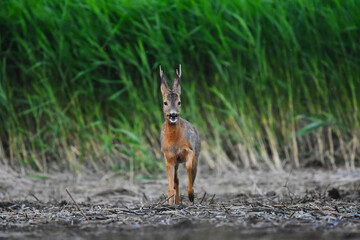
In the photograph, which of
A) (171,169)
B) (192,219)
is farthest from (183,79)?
(192,219)

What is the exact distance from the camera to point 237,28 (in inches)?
293

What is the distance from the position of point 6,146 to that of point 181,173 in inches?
91.0

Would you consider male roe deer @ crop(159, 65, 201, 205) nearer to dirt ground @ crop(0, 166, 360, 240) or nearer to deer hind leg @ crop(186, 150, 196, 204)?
deer hind leg @ crop(186, 150, 196, 204)

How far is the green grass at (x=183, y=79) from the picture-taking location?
24.1 ft

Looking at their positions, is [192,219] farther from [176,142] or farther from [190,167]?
[176,142]

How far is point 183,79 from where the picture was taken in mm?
7574

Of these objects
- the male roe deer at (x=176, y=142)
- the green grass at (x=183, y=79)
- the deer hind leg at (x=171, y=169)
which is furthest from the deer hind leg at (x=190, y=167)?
the green grass at (x=183, y=79)

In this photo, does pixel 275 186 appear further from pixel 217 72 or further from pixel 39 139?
pixel 39 139

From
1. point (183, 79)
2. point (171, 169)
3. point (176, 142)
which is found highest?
point (183, 79)

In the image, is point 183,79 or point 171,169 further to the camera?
point 183,79

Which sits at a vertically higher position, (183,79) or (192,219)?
(183,79)

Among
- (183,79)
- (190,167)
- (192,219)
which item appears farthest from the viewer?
(183,79)

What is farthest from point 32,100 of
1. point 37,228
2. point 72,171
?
point 37,228

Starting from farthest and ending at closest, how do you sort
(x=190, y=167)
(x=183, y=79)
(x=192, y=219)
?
1. (x=183, y=79)
2. (x=190, y=167)
3. (x=192, y=219)
